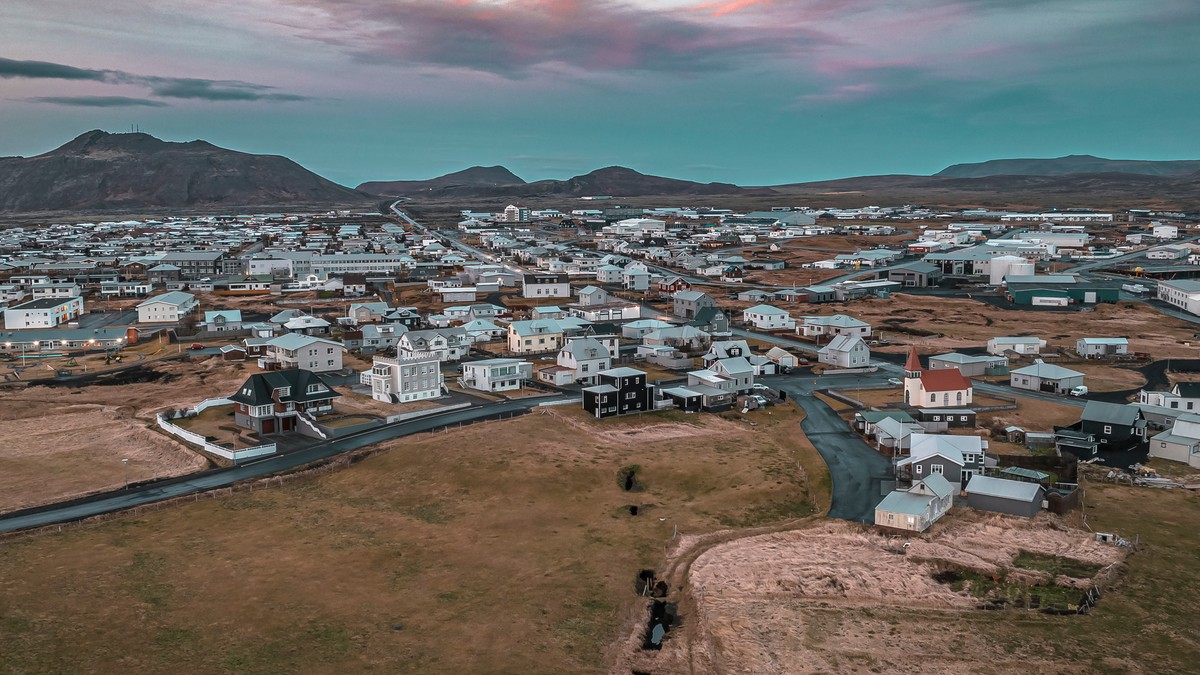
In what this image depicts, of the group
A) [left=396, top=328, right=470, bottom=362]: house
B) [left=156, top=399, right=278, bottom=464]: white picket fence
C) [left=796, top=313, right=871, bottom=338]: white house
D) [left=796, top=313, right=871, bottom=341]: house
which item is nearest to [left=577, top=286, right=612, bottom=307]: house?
[left=396, top=328, right=470, bottom=362]: house

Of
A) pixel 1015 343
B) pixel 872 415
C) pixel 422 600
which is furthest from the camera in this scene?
pixel 1015 343

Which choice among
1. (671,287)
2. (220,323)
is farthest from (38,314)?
(671,287)

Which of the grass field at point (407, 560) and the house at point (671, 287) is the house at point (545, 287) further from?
the grass field at point (407, 560)

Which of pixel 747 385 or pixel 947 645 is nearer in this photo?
pixel 947 645

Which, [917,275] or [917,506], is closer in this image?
[917,506]

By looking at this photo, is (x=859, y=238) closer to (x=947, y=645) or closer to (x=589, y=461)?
(x=589, y=461)

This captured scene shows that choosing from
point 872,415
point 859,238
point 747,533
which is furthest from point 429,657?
point 859,238

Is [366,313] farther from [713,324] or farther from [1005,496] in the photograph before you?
[1005,496]
